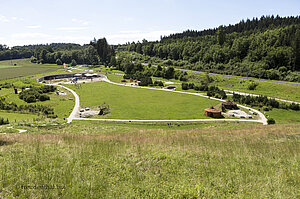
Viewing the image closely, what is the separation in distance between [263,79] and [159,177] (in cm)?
9510

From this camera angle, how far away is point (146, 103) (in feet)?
212

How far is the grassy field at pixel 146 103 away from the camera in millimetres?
52772

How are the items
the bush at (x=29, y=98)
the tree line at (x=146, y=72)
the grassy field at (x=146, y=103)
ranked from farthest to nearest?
the tree line at (x=146, y=72), the bush at (x=29, y=98), the grassy field at (x=146, y=103)

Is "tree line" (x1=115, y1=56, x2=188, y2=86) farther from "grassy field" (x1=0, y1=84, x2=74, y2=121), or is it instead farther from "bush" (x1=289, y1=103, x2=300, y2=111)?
"bush" (x1=289, y1=103, x2=300, y2=111)

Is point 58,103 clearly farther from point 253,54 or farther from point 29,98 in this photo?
point 253,54

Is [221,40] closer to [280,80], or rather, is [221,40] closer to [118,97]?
[280,80]

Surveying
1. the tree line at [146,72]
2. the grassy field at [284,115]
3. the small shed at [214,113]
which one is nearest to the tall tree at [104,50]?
the tree line at [146,72]

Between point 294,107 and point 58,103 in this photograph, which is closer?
point 294,107

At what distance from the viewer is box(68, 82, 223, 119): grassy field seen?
52.8 metres

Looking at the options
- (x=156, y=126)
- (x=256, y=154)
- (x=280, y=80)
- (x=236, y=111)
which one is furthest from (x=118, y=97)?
(x=280, y=80)

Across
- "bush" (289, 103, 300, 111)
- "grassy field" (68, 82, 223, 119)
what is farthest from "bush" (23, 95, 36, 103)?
"bush" (289, 103, 300, 111)

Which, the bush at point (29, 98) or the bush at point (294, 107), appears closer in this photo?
the bush at point (294, 107)

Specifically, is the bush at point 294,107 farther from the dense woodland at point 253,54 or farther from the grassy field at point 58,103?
the grassy field at point 58,103

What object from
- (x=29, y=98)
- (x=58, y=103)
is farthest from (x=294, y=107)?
(x=29, y=98)
